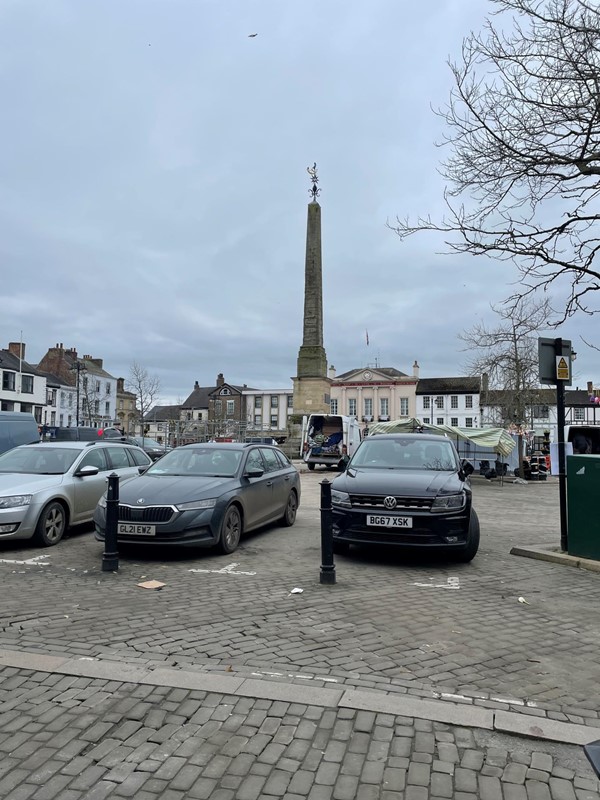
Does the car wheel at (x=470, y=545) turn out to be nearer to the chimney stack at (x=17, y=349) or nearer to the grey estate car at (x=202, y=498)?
the grey estate car at (x=202, y=498)

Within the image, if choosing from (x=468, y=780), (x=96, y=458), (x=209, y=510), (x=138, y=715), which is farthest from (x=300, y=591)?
(x=96, y=458)

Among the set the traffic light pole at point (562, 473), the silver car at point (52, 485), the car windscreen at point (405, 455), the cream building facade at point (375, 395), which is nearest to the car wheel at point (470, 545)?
the car windscreen at point (405, 455)

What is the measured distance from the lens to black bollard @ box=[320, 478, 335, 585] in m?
6.20

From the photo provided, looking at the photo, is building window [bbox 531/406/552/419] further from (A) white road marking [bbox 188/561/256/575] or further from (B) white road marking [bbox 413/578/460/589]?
(A) white road marking [bbox 188/561/256/575]

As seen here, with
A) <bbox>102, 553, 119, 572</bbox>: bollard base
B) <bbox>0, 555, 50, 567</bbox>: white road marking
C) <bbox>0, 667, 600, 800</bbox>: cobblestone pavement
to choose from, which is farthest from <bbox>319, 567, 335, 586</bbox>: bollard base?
<bbox>0, 555, 50, 567</bbox>: white road marking

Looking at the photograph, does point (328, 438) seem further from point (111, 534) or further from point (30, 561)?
point (111, 534)

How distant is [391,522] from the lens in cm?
695

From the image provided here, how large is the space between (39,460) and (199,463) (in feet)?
8.75

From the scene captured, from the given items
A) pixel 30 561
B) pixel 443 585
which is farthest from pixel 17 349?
pixel 443 585

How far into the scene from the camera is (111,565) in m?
6.70

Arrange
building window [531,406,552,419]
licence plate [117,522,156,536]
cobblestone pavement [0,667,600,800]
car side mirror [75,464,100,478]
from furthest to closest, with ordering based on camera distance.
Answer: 1. building window [531,406,552,419]
2. car side mirror [75,464,100,478]
3. licence plate [117,522,156,536]
4. cobblestone pavement [0,667,600,800]

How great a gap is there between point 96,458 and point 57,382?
65829mm

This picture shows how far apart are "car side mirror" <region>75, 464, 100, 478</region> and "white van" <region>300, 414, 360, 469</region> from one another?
17.5 metres

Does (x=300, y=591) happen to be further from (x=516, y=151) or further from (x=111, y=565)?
(x=516, y=151)
